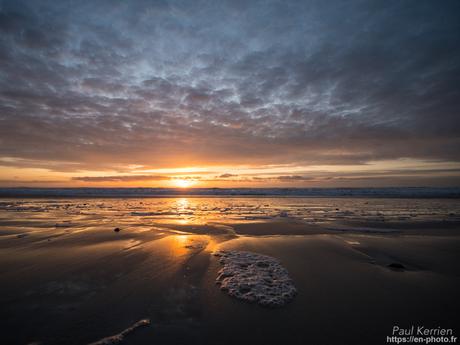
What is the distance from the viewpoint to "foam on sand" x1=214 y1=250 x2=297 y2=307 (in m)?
3.57

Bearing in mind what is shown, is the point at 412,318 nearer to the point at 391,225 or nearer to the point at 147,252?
the point at 147,252

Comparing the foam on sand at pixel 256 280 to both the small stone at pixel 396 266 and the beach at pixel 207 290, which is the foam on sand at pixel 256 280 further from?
the small stone at pixel 396 266

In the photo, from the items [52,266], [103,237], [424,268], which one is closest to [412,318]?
[424,268]

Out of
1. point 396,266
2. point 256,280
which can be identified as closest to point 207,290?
point 256,280

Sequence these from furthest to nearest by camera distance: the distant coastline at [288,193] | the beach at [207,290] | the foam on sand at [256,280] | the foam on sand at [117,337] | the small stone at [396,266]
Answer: the distant coastline at [288,193], the small stone at [396,266], the foam on sand at [256,280], the beach at [207,290], the foam on sand at [117,337]

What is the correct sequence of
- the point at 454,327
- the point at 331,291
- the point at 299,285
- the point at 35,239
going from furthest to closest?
1. the point at 35,239
2. the point at 299,285
3. the point at 331,291
4. the point at 454,327

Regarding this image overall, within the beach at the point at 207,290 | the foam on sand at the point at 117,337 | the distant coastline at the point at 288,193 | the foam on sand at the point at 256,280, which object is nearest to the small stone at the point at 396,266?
the beach at the point at 207,290

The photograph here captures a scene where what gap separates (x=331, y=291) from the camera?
3.70m

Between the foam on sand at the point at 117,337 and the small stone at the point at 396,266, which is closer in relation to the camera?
the foam on sand at the point at 117,337

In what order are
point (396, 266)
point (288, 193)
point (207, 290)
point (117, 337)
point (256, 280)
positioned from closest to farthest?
point (117, 337)
point (207, 290)
point (256, 280)
point (396, 266)
point (288, 193)

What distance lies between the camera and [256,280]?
13.7 ft

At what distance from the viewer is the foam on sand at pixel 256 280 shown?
3572mm

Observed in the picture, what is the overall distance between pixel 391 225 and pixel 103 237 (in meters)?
10.7

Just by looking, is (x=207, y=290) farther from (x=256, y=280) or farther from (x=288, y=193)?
(x=288, y=193)
